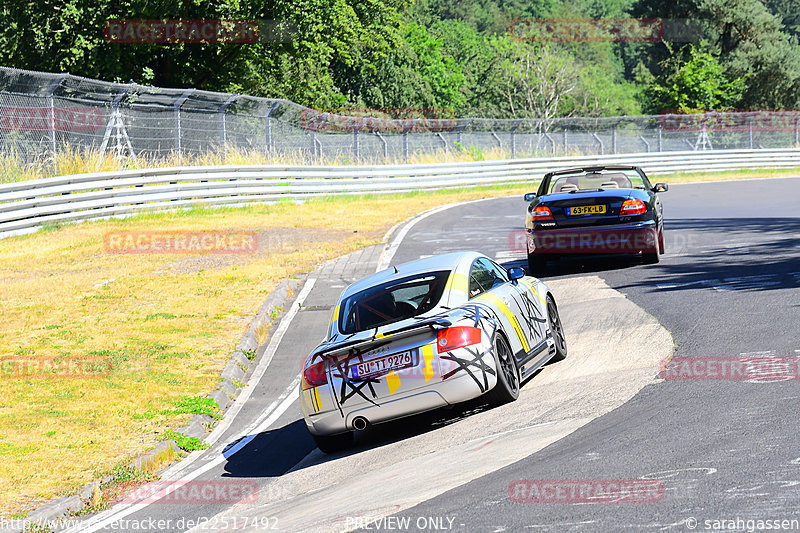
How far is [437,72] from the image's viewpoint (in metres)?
80.4

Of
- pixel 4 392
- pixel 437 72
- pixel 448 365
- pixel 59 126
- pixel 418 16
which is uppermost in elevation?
pixel 418 16

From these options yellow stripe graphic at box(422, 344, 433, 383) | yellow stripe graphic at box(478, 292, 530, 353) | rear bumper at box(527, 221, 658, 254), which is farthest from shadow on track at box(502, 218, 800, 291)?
yellow stripe graphic at box(422, 344, 433, 383)

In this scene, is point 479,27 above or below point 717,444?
above

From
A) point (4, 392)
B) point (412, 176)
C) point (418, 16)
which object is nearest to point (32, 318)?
point (4, 392)

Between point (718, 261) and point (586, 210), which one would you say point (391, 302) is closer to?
point (586, 210)

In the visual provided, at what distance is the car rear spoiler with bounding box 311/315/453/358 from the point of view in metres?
7.80

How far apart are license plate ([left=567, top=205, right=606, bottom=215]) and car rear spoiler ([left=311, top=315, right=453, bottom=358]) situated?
21.3 feet

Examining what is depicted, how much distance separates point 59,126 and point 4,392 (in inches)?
550

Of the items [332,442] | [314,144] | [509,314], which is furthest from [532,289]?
[314,144]

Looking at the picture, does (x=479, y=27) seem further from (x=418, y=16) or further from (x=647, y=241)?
(x=647, y=241)

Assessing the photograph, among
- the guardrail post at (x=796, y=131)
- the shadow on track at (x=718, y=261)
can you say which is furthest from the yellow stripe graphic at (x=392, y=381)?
the guardrail post at (x=796, y=131)

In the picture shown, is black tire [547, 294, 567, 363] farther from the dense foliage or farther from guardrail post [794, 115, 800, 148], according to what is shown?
guardrail post [794, 115, 800, 148]

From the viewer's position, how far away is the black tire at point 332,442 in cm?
813

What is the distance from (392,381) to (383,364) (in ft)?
0.48
